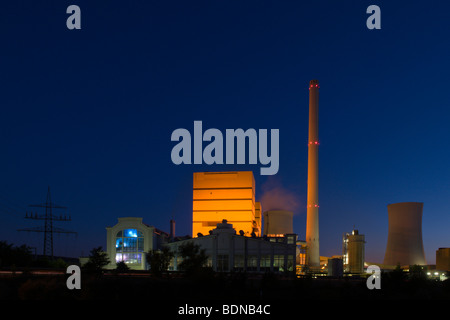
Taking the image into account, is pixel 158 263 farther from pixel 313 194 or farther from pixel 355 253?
pixel 355 253

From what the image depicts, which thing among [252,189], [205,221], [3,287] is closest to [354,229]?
[252,189]

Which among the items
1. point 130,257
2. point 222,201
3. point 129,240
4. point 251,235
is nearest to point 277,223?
point 222,201

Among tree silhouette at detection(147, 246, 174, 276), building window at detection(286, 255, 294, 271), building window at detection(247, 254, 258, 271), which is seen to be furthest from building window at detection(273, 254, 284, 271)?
tree silhouette at detection(147, 246, 174, 276)

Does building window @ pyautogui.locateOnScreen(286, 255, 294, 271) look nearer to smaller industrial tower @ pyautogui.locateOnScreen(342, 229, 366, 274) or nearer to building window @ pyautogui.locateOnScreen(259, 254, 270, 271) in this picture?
building window @ pyautogui.locateOnScreen(259, 254, 270, 271)

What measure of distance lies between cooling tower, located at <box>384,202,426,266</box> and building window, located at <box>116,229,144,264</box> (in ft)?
148

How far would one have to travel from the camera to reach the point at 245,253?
2665 inches

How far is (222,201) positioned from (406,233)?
110 ft

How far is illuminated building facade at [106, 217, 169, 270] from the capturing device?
75.1 meters

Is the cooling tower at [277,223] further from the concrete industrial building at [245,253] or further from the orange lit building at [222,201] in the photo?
the concrete industrial building at [245,253]

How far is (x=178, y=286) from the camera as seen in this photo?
135 ft

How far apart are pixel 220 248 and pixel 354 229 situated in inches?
1883

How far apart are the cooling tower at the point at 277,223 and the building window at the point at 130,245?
115ft

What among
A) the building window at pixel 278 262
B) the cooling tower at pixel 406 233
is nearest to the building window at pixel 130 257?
the building window at pixel 278 262
